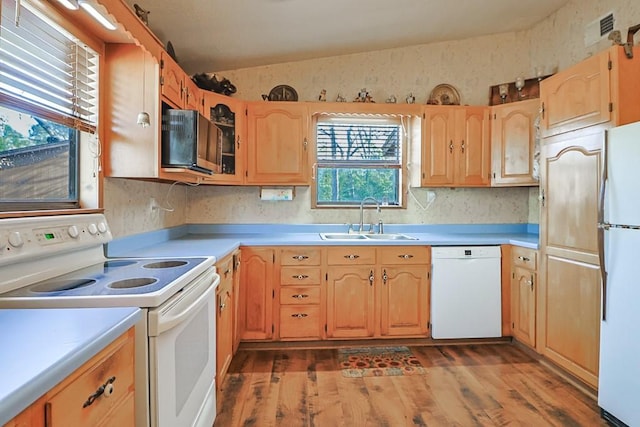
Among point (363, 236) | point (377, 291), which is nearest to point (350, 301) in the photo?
point (377, 291)

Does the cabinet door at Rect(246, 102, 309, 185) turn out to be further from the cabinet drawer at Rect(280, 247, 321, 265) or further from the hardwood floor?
the hardwood floor

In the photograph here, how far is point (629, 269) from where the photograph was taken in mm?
1739

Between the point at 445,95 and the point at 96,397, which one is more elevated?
the point at 445,95

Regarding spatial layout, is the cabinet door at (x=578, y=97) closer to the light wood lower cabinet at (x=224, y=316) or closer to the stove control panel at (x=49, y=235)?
the light wood lower cabinet at (x=224, y=316)

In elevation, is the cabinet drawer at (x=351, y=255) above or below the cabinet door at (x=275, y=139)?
below

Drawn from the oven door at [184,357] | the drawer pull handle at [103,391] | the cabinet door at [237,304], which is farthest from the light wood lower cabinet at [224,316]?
the drawer pull handle at [103,391]

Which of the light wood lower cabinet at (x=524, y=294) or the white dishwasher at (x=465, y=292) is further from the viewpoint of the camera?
the white dishwasher at (x=465, y=292)

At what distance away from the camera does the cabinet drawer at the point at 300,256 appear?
9.29ft

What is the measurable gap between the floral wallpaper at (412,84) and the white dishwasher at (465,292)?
27.1 inches

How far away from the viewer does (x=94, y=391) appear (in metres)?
0.83

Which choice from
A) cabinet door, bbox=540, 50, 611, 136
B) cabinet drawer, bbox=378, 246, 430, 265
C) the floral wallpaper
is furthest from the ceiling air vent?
cabinet drawer, bbox=378, 246, 430, 265

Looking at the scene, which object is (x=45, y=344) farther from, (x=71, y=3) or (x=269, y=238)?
(x=269, y=238)

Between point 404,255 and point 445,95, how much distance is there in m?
1.67

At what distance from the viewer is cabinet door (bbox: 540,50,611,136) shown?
80.0 inches
